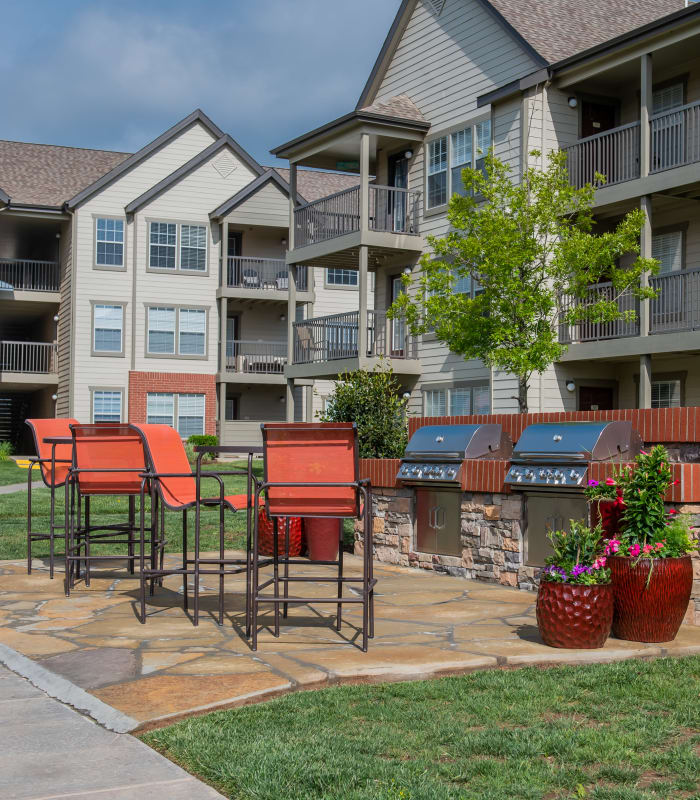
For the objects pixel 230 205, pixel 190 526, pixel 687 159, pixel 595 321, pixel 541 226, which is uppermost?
pixel 230 205

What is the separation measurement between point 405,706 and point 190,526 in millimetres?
9728

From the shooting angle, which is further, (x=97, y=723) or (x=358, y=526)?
(x=358, y=526)

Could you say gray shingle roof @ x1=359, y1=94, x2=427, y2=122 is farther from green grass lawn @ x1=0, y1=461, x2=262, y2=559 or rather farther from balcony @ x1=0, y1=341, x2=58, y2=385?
balcony @ x1=0, y1=341, x2=58, y2=385

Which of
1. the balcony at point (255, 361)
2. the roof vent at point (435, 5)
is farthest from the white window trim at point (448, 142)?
the balcony at point (255, 361)

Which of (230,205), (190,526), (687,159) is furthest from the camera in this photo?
(230,205)

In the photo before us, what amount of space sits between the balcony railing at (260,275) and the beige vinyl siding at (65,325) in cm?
544

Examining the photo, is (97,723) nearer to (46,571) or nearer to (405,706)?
(405,706)

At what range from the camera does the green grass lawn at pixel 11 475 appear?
75.6 feet

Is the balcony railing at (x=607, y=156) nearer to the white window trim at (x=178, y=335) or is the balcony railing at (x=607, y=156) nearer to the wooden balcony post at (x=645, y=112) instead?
the wooden balcony post at (x=645, y=112)

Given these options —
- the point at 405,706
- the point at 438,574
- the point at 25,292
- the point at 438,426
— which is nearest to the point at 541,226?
the point at 438,426

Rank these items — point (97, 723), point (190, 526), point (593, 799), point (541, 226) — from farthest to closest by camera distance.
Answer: point (541, 226) < point (190, 526) < point (97, 723) < point (593, 799)

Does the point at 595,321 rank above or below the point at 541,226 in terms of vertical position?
below

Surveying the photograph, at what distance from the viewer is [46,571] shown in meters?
10.0

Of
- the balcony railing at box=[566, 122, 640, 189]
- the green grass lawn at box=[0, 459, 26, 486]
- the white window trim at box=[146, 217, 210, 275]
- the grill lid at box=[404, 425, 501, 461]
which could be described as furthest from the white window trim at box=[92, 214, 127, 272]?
the grill lid at box=[404, 425, 501, 461]
